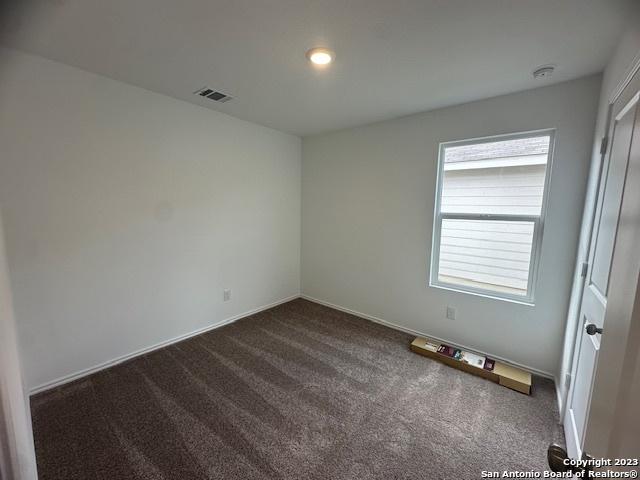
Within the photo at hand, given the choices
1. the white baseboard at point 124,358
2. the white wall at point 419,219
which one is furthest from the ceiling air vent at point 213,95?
the white baseboard at point 124,358

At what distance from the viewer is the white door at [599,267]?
45.0 inches

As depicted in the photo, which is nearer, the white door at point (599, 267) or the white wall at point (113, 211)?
the white door at point (599, 267)

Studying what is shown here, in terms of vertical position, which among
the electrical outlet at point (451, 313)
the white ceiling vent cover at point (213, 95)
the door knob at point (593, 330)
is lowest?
the electrical outlet at point (451, 313)

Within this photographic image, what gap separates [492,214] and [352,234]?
5.06 feet

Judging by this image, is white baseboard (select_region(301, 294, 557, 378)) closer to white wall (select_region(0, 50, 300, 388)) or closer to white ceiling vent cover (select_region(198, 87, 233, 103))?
white wall (select_region(0, 50, 300, 388))

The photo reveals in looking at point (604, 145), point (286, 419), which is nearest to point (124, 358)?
point (286, 419)

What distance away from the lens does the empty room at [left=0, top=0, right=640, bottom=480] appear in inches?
54.6

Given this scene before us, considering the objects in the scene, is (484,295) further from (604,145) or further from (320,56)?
(320,56)

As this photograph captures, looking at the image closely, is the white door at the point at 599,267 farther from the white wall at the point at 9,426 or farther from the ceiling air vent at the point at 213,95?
the ceiling air vent at the point at 213,95

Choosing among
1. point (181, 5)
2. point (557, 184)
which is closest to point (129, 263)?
point (181, 5)

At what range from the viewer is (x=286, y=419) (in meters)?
1.80

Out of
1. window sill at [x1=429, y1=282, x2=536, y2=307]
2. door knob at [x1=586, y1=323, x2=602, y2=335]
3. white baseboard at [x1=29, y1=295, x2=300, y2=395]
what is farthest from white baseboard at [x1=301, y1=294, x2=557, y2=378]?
door knob at [x1=586, y1=323, x2=602, y2=335]

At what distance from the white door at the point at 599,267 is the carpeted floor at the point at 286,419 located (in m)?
0.36

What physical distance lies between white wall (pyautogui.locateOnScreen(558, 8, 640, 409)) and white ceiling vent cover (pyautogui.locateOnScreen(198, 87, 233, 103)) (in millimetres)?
2680
